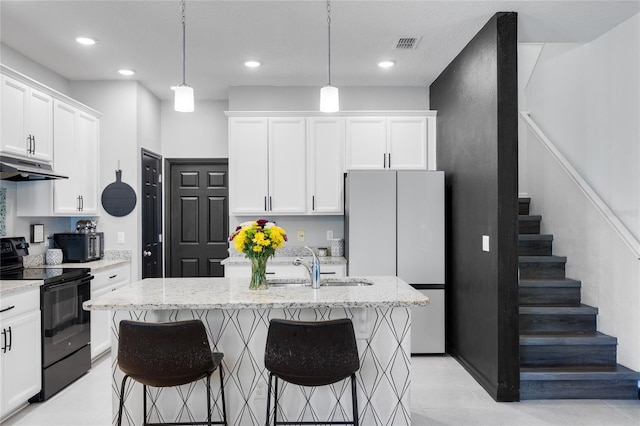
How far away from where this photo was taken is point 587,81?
13.0 feet

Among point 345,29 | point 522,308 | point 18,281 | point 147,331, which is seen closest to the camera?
point 147,331

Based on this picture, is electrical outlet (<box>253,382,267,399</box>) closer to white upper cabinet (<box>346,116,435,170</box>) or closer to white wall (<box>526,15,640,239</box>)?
white upper cabinet (<box>346,116,435,170</box>)

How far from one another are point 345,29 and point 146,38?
165cm

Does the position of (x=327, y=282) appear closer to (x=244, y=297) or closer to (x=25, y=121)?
(x=244, y=297)

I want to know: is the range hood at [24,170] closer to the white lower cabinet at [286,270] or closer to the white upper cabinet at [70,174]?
the white upper cabinet at [70,174]

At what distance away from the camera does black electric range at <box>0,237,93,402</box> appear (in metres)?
3.15

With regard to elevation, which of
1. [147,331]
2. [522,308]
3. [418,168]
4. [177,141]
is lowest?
[522,308]

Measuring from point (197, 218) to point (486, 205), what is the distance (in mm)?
3550

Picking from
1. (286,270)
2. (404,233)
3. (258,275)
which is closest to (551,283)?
(404,233)

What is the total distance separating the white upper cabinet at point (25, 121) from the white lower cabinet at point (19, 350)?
1133mm

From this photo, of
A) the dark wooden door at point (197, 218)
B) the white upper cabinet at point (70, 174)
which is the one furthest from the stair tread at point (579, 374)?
the white upper cabinet at point (70, 174)

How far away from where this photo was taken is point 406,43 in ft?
12.3

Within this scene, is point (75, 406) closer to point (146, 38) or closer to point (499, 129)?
point (146, 38)

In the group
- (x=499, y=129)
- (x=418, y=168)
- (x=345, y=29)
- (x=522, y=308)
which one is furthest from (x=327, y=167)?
(x=522, y=308)
